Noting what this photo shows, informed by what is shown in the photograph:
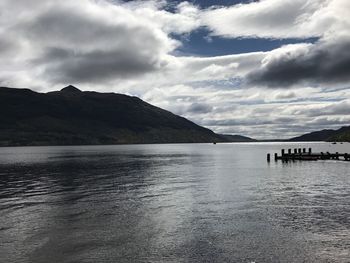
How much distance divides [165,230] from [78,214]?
11299 mm

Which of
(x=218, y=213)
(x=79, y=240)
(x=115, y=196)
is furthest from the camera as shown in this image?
(x=115, y=196)

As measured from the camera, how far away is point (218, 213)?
36.8m

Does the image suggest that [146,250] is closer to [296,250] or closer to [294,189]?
[296,250]

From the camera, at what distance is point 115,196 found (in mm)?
49469

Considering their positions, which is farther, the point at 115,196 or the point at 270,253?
the point at 115,196

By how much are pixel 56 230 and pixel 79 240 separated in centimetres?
407

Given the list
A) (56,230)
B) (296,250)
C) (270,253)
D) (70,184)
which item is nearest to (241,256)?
(270,253)

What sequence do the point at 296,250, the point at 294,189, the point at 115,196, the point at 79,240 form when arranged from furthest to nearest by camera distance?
the point at 294,189, the point at 115,196, the point at 79,240, the point at 296,250

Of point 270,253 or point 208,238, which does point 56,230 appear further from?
point 270,253

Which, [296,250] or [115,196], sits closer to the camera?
[296,250]

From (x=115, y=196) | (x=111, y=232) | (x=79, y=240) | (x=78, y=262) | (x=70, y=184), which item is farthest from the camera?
(x=70, y=184)

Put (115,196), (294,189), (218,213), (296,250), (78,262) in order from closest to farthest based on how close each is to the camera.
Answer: (78,262) < (296,250) < (218,213) < (115,196) < (294,189)

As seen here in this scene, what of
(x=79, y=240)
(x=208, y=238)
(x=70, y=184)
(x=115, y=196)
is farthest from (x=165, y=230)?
(x=70, y=184)

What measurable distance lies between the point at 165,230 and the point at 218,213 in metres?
8.12
